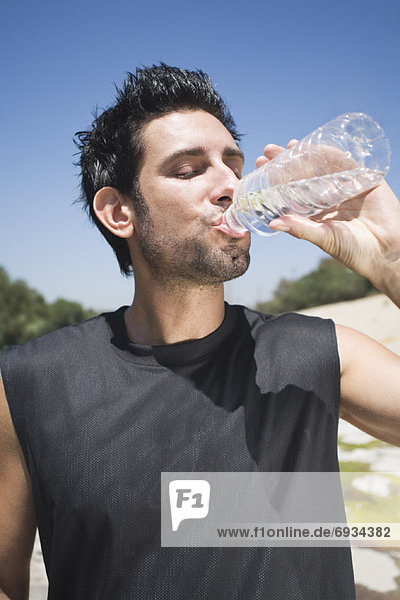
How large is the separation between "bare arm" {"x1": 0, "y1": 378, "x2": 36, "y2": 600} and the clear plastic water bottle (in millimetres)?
1185

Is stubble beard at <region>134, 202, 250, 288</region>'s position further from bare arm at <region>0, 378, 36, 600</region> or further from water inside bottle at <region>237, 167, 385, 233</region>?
bare arm at <region>0, 378, 36, 600</region>

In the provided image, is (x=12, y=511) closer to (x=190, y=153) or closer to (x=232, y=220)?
(x=232, y=220)

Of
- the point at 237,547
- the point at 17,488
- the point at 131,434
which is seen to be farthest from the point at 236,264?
the point at 17,488

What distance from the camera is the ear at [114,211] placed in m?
2.32

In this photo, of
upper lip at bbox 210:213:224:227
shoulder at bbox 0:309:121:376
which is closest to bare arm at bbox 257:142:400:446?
upper lip at bbox 210:213:224:227

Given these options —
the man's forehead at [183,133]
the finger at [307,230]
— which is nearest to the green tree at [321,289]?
the man's forehead at [183,133]

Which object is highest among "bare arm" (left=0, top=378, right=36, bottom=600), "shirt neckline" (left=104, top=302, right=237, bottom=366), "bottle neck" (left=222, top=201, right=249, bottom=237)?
"bottle neck" (left=222, top=201, right=249, bottom=237)

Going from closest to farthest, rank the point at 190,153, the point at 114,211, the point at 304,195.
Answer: the point at 304,195
the point at 190,153
the point at 114,211

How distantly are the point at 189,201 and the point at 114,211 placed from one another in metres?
0.55

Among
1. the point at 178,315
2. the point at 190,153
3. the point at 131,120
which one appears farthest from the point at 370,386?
the point at 131,120

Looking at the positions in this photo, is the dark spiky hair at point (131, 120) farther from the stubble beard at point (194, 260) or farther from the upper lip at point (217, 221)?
the upper lip at point (217, 221)

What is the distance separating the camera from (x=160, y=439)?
175 centimetres

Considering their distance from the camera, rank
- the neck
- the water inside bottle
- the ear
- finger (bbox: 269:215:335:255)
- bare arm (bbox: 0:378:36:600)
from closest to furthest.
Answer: finger (bbox: 269:215:335:255)
the water inside bottle
bare arm (bbox: 0:378:36:600)
the neck
the ear

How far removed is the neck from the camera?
2.06 m
